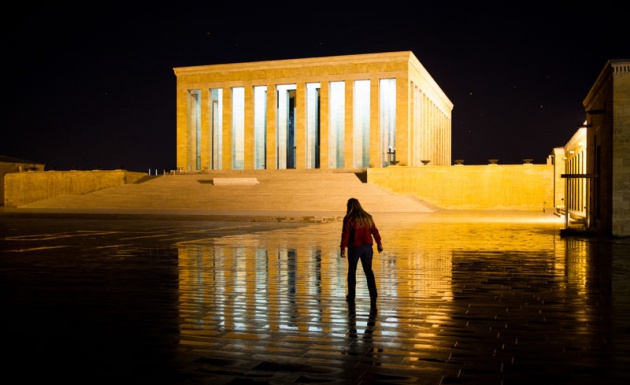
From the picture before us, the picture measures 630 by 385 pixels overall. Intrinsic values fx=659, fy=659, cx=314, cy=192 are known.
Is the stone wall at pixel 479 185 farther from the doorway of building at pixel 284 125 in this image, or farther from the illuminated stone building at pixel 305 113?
the doorway of building at pixel 284 125

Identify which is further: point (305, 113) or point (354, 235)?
point (305, 113)

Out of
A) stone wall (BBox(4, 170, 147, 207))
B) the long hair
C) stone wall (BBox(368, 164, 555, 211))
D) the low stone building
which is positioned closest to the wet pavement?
the long hair

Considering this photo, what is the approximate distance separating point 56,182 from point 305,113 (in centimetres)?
1908

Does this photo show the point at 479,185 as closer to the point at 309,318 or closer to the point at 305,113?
the point at 305,113

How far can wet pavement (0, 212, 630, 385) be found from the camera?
4855mm

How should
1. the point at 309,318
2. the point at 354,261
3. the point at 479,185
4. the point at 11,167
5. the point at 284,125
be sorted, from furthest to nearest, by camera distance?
the point at 11,167, the point at 284,125, the point at 479,185, the point at 354,261, the point at 309,318

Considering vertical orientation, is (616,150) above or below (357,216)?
above

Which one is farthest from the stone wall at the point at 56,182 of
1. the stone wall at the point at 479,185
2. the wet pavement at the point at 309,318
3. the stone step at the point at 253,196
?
the wet pavement at the point at 309,318

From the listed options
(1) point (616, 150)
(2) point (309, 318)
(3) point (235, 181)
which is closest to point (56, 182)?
(3) point (235, 181)

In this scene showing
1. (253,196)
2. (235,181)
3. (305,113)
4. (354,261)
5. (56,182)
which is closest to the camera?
(354,261)

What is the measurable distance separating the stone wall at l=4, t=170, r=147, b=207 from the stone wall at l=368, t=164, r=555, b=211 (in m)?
18.9

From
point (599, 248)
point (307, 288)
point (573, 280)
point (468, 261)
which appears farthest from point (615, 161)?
point (307, 288)

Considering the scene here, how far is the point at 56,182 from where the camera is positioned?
4734cm

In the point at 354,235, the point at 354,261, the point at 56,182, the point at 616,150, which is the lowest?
the point at 354,261
